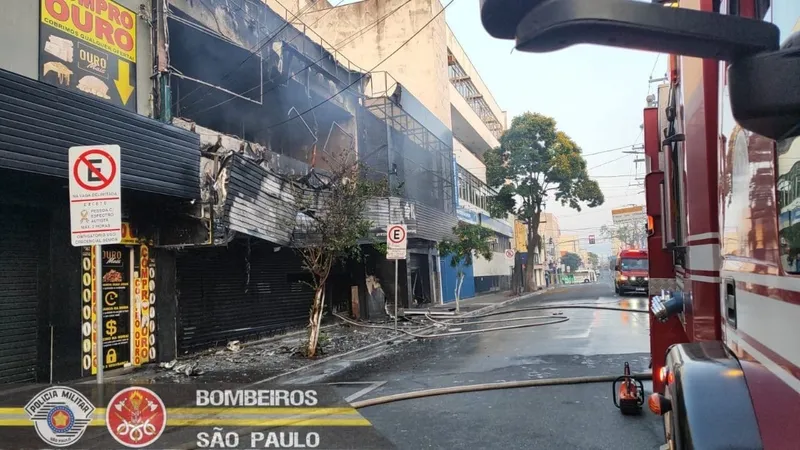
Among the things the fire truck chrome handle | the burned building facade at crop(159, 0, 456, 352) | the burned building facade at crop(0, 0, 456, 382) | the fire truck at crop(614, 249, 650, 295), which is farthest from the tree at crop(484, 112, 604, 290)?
the fire truck chrome handle

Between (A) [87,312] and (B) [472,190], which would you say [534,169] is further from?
(A) [87,312]

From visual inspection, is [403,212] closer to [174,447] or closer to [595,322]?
[595,322]

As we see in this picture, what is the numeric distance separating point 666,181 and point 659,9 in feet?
10.4

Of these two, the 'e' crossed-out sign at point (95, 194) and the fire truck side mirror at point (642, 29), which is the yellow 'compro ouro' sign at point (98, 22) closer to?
the 'e' crossed-out sign at point (95, 194)

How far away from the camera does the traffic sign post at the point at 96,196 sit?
460 centimetres

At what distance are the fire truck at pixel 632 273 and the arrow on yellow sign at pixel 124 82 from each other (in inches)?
993

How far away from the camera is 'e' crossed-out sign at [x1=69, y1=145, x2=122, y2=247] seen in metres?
4.61

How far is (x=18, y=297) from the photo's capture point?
27.8ft

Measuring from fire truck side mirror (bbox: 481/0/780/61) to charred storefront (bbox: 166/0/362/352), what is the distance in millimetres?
9903

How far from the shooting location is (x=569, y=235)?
129m

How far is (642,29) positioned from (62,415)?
3846 millimetres

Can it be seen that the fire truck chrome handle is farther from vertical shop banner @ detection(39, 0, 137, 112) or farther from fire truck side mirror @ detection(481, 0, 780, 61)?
vertical shop banner @ detection(39, 0, 137, 112)

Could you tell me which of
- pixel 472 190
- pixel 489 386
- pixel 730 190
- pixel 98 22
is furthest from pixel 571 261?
pixel 730 190

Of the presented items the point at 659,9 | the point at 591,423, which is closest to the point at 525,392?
the point at 591,423
